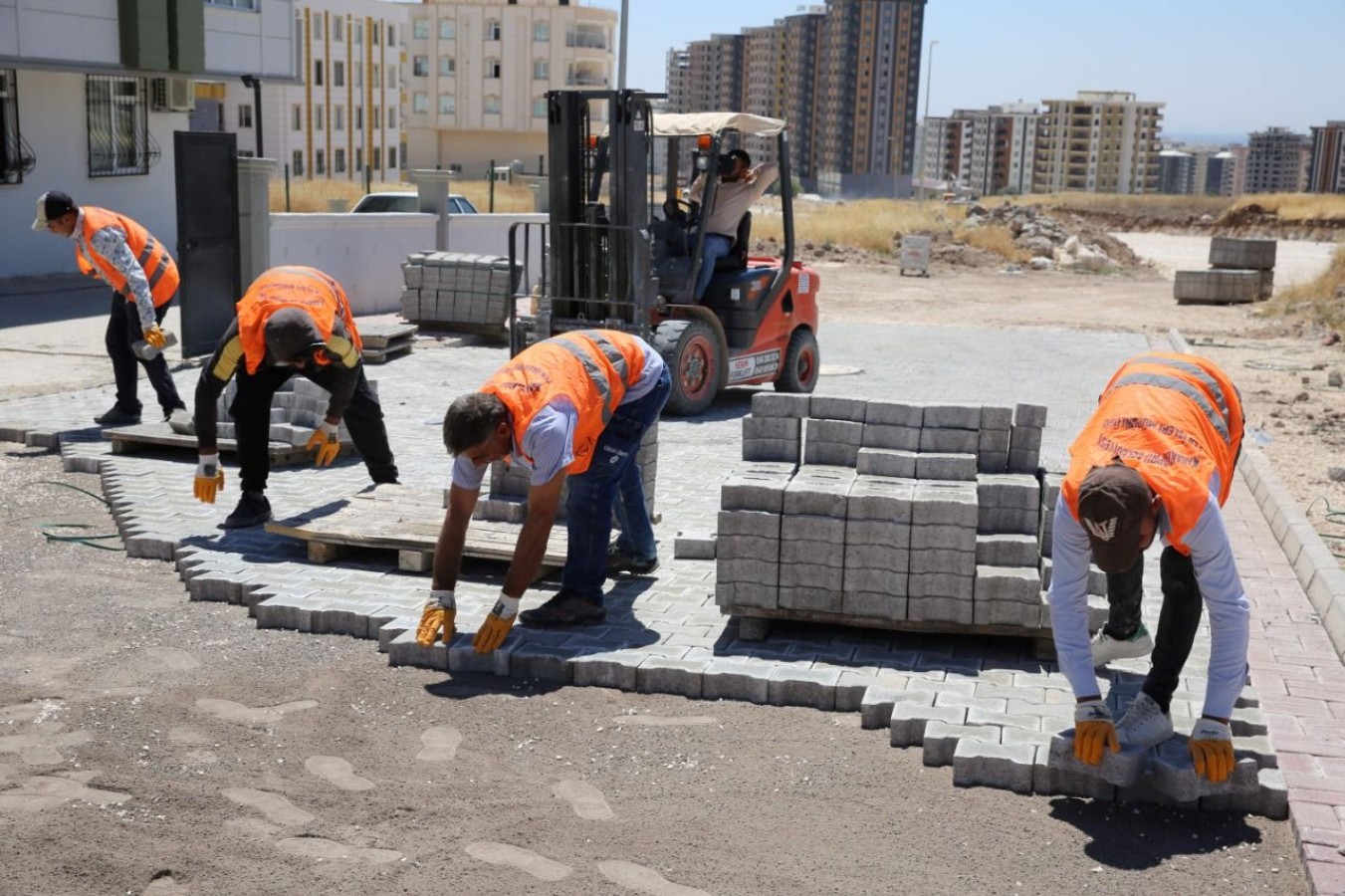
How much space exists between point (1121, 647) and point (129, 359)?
7.84m

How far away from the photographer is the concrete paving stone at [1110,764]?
5.02 metres

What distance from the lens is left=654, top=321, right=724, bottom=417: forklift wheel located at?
1264 cm

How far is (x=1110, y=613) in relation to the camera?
616 cm

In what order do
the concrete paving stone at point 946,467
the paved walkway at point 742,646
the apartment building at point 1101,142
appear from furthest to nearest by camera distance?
the apartment building at point 1101,142 → the concrete paving stone at point 946,467 → the paved walkway at point 742,646

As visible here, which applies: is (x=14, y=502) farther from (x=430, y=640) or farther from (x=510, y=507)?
(x=430, y=640)

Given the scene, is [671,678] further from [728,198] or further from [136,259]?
[728,198]

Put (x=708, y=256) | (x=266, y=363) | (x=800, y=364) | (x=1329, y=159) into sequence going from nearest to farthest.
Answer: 1. (x=266, y=363)
2. (x=708, y=256)
3. (x=800, y=364)
4. (x=1329, y=159)

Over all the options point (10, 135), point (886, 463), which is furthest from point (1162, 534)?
point (10, 135)

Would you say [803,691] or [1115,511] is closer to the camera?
[1115,511]

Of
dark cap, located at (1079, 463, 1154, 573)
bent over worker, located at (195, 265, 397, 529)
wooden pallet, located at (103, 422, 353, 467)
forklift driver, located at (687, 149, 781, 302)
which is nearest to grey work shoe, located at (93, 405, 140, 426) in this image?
wooden pallet, located at (103, 422, 353, 467)

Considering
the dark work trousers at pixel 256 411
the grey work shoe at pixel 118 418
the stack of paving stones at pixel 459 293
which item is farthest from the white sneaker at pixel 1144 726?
the stack of paving stones at pixel 459 293

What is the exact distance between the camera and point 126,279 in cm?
1028

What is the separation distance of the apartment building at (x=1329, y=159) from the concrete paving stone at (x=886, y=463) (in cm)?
15341

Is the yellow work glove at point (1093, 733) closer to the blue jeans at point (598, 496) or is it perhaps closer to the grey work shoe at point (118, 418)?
the blue jeans at point (598, 496)
